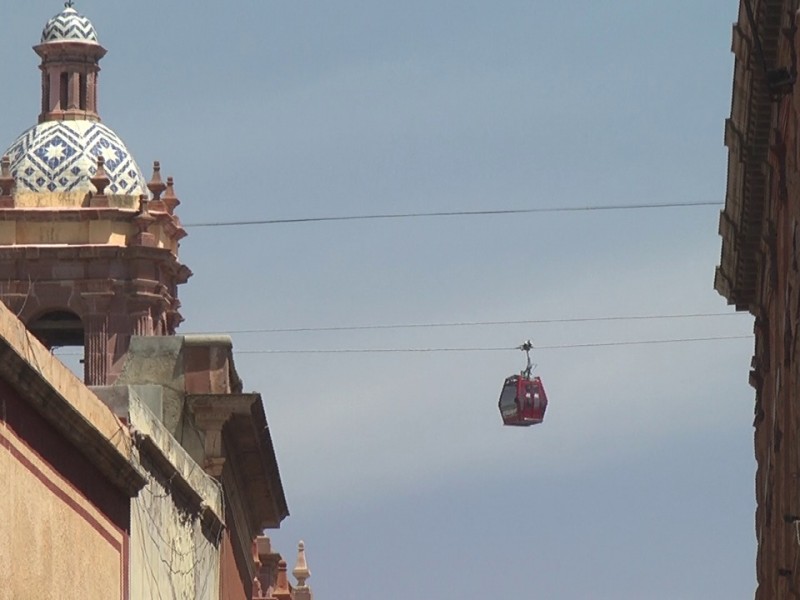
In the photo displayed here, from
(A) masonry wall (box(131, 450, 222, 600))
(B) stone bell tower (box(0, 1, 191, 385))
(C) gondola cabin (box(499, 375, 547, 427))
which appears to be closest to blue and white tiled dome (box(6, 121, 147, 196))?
(B) stone bell tower (box(0, 1, 191, 385))

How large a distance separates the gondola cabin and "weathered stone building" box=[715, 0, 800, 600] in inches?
808

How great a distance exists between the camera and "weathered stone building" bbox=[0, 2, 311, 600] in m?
25.1

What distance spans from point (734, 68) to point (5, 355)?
1410 centimetres

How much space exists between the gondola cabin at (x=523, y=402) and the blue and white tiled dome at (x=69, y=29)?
11036 millimetres

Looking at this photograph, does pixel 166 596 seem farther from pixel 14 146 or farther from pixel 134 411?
pixel 14 146

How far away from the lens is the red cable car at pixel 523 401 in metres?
65.6

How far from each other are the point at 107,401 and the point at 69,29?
36862 mm

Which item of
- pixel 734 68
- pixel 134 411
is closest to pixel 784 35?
pixel 734 68

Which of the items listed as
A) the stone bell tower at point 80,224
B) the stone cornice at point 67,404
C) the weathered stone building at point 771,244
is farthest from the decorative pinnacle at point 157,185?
the stone cornice at point 67,404

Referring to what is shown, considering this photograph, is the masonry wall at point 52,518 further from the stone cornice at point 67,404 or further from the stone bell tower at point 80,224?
the stone bell tower at point 80,224

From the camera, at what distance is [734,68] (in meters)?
35.8

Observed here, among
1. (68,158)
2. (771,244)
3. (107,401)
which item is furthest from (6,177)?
(107,401)

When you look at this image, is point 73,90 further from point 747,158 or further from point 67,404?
point 67,404

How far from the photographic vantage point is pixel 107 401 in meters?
29.5
